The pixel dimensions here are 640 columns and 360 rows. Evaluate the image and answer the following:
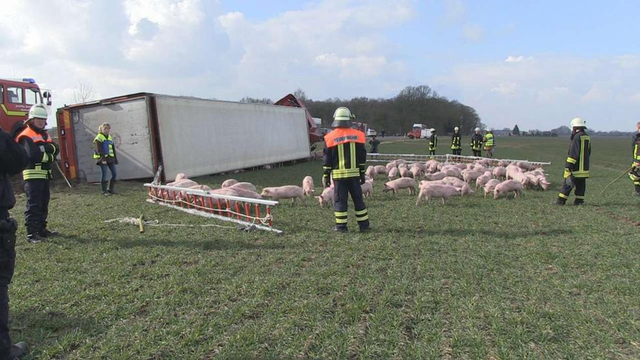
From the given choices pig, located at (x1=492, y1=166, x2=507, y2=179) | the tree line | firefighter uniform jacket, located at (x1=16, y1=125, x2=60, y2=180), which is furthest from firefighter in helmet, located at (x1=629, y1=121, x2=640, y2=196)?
the tree line

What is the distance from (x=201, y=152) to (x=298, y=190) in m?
6.72

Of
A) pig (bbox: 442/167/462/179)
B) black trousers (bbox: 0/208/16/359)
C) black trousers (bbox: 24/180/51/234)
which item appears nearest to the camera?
black trousers (bbox: 0/208/16/359)

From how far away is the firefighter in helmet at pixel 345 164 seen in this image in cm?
679

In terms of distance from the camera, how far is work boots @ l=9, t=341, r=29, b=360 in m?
3.00

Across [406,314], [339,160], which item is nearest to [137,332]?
[406,314]

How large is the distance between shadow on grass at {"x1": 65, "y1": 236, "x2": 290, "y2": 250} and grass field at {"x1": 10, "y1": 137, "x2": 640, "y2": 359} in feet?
0.11

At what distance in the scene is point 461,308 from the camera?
387cm

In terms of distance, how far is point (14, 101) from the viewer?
585 inches

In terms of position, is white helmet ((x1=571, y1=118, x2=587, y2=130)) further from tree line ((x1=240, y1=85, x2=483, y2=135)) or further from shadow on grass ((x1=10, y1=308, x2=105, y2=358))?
tree line ((x1=240, y1=85, x2=483, y2=135))

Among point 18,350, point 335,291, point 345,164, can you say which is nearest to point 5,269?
point 18,350

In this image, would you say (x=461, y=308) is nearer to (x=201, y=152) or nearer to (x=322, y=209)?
(x=322, y=209)

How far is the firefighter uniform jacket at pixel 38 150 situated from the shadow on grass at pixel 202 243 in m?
1.19

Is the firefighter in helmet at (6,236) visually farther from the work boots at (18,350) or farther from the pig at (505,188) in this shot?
the pig at (505,188)

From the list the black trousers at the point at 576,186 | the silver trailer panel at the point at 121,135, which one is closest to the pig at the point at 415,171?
the black trousers at the point at 576,186
